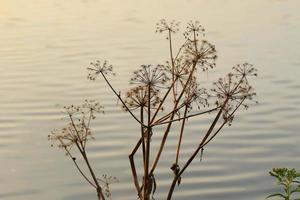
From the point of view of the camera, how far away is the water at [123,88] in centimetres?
1098

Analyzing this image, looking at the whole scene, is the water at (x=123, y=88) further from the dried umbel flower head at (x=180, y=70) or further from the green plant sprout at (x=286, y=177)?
the dried umbel flower head at (x=180, y=70)

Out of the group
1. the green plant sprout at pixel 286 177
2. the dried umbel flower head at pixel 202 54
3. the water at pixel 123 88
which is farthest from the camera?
the water at pixel 123 88

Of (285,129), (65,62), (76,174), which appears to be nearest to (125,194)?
(76,174)

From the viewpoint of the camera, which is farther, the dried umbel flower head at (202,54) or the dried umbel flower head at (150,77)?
the dried umbel flower head at (202,54)

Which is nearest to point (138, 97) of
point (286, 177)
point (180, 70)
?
point (180, 70)

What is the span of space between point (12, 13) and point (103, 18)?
5230 millimetres

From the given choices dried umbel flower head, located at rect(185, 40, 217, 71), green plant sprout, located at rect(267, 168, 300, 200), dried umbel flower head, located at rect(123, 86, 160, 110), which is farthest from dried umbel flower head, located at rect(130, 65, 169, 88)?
green plant sprout, located at rect(267, 168, 300, 200)

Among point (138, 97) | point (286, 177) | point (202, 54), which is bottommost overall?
point (286, 177)

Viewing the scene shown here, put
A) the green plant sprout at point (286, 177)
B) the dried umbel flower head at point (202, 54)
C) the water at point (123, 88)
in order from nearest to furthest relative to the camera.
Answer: the dried umbel flower head at point (202, 54) → the green plant sprout at point (286, 177) → the water at point (123, 88)

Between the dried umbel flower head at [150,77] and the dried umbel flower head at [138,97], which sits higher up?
the dried umbel flower head at [150,77]

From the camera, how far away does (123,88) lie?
17328 millimetres

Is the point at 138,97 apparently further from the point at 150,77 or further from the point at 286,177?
the point at 286,177

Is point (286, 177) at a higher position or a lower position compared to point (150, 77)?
lower

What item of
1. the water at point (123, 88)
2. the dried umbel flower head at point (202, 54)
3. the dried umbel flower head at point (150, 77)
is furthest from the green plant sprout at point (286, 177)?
the water at point (123, 88)
